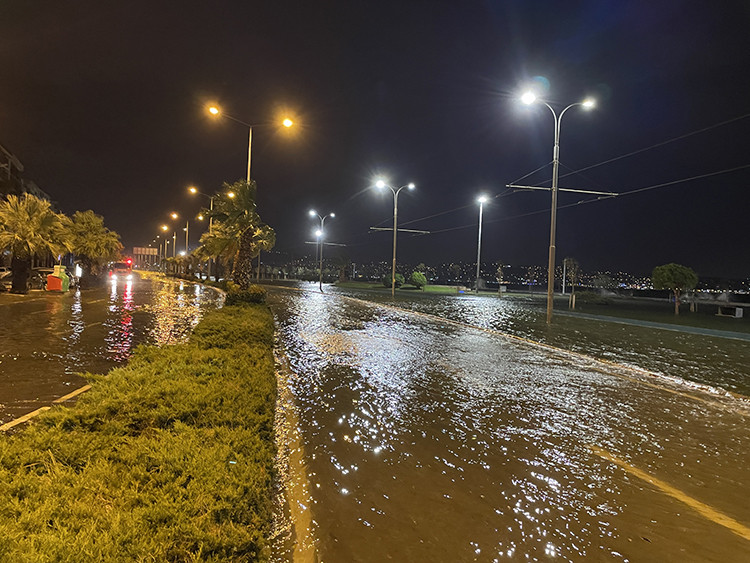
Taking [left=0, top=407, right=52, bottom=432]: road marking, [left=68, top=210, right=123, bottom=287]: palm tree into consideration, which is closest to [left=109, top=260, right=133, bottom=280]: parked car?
[left=68, top=210, right=123, bottom=287]: palm tree

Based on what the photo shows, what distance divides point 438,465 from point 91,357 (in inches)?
303

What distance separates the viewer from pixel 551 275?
773 inches

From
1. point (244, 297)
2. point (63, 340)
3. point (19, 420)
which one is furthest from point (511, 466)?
point (244, 297)

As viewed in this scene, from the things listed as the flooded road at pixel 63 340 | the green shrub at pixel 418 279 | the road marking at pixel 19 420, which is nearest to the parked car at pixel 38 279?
the flooded road at pixel 63 340

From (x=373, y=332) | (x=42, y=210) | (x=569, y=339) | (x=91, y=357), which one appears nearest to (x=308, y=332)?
(x=373, y=332)

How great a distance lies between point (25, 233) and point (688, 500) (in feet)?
94.6

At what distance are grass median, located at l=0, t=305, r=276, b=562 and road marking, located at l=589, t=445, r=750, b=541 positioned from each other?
368cm

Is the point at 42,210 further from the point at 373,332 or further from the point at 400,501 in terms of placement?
the point at 400,501

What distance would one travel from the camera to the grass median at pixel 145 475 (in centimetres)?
260

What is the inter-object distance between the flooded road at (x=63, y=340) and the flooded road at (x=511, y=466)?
348cm

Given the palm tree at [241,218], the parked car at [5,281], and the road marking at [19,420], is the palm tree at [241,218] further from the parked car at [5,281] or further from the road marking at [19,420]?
the parked car at [5,281]

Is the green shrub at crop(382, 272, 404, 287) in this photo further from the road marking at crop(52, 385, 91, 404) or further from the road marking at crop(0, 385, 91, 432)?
the road marking at crop(0, 385, 91, 432)

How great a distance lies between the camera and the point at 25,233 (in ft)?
74.6

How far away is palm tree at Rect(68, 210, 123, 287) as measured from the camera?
3397 centimetres
